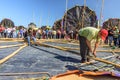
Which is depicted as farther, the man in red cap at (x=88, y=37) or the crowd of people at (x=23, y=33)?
the crowd of people at (x=23, y=33)

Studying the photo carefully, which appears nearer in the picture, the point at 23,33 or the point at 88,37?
the point at 88,37

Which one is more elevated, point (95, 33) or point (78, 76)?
point (95, 33)

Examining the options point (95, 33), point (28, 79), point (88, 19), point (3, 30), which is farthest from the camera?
point (88, 19)

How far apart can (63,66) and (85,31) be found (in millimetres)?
1327

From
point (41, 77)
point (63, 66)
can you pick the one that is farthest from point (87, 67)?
point (41, 77)

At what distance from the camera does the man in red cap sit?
8.58 meters

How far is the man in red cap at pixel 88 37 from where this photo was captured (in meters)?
8.58

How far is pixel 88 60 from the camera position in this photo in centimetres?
961

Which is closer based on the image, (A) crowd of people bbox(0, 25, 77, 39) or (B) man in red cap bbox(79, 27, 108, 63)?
(B) man in red cap bbox(79, 27, 108, 63)

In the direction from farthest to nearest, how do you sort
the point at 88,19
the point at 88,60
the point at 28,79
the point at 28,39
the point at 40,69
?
the point at 88,19 < the point at 28,39 < the point at 88,60 < the point at 40,69 < the point at 28,79

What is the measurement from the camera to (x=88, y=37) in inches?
358

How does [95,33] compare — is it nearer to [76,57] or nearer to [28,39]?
[76,57]

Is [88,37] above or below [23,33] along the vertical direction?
below

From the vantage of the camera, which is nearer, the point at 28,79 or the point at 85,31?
the point at 28,79
